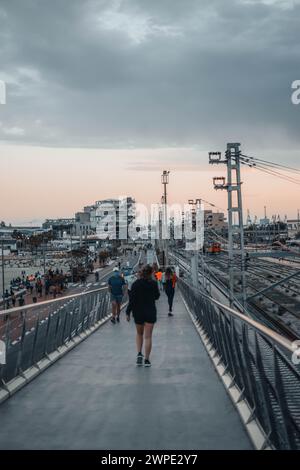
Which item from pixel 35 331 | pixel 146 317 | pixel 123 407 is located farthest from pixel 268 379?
pixel 35 331

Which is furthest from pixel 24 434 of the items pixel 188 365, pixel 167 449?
pixel 188 365

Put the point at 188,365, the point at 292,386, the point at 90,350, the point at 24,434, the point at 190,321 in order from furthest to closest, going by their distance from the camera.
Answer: the point at 190,321 → the point at 90,350 → the point at 188,365 → the point at 24,434 → the point at 292,386

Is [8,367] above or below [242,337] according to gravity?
below

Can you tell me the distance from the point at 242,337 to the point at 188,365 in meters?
2.72

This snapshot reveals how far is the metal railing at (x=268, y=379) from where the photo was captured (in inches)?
171

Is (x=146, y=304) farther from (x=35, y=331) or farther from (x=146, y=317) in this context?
(x=35, y=331)

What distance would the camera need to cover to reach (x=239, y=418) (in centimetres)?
572

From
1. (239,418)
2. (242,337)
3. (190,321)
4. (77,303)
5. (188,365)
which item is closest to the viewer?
(239,418)

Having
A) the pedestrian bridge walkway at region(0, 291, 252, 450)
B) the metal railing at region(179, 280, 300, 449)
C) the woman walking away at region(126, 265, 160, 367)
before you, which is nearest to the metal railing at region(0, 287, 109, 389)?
the pedestrian bridge walkway at region(0, 291, 252, 450)

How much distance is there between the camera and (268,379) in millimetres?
4777

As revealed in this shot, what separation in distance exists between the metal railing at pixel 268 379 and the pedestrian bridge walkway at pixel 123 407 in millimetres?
273

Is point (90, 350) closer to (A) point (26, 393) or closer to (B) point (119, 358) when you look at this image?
(B) point (119, 358)

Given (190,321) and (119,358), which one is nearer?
(119,358)

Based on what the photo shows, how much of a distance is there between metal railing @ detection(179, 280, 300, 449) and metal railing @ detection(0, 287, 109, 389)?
261 cm
